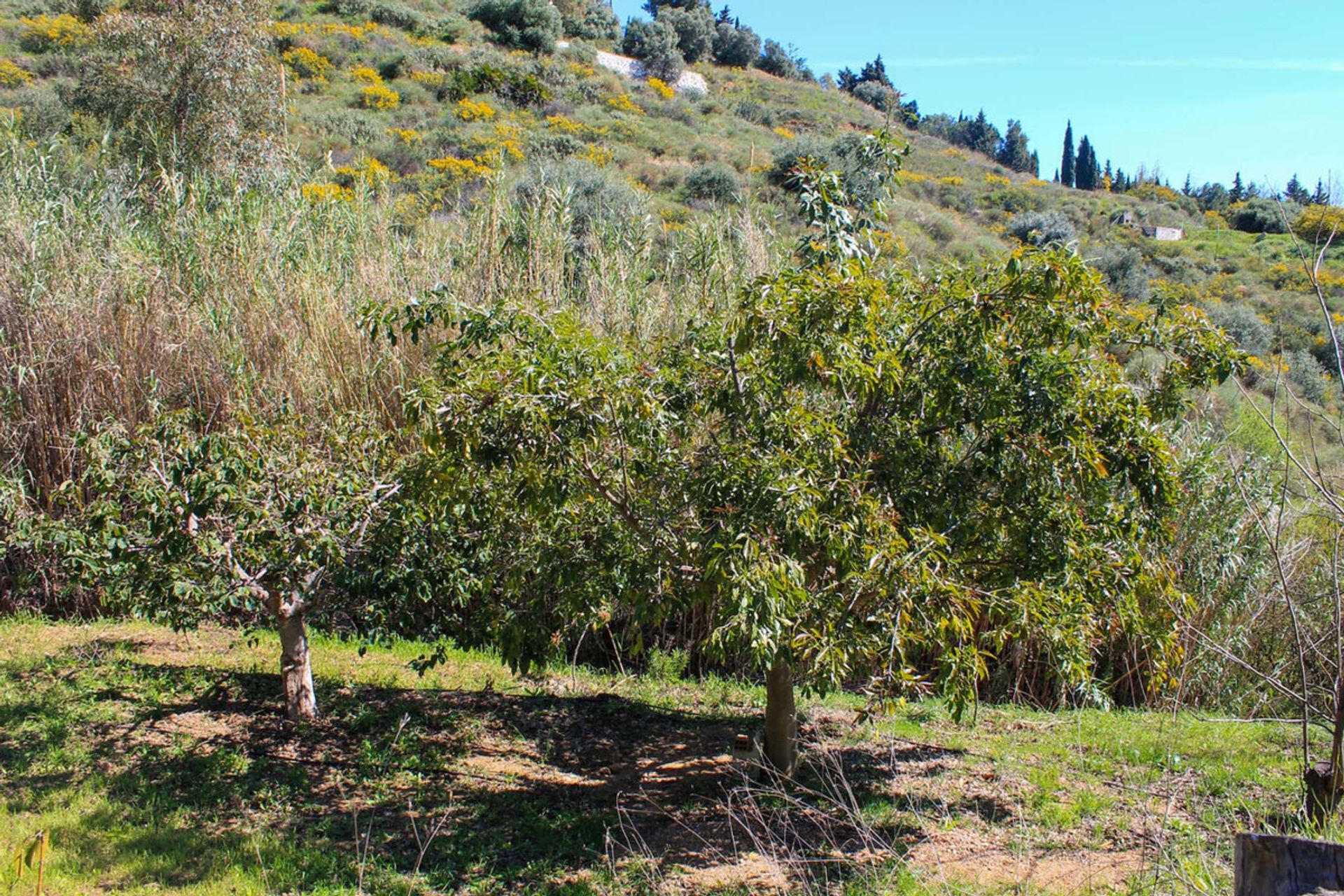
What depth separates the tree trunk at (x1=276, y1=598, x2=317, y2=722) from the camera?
5.88m

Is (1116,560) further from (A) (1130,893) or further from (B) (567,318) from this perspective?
(B) (567,318)

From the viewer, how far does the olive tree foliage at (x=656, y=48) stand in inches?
1613

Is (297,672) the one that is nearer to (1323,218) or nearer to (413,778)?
(413,778)

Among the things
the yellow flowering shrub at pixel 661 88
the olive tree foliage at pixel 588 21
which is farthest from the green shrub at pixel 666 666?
the olive tree foliage at pixel 588 21

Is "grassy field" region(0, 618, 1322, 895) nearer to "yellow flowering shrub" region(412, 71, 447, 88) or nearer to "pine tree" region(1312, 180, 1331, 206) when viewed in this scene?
"pine tree" region(1312, 180, 1331, 206)

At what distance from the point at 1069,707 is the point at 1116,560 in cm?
363

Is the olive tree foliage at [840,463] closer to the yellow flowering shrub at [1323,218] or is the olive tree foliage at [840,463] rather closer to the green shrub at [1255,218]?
the yellow flowering shrub at [1323,218]

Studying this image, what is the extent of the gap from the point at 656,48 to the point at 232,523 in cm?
4016

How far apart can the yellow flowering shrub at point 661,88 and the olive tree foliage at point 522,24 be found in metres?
4.07

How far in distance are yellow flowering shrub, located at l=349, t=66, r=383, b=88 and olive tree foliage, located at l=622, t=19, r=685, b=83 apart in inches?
502

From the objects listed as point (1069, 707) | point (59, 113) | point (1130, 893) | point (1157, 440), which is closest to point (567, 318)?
point (1157, 440)

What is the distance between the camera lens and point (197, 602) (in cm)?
546

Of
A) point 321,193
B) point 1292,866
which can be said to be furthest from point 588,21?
point 1292,866

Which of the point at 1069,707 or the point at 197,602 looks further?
the point at 1069,707
